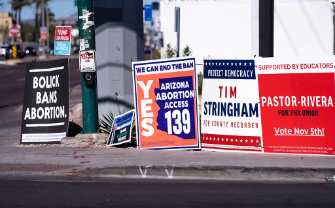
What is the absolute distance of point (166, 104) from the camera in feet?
33.2

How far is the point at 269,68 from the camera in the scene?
376 inches

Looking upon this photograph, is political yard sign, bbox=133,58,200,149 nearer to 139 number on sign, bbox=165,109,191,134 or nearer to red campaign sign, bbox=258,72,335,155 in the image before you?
139 number on sign, bbox=165,109,191,134

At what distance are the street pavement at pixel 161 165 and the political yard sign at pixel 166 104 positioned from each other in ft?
1.06

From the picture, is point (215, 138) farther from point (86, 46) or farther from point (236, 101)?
point (86, 46)

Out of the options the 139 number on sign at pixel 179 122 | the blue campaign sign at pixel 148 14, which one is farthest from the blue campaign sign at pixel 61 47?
the blue campaign sign at pixel 148 14

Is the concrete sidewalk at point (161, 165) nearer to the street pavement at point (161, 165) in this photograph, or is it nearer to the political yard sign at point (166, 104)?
the street pavement at point (161, 165)

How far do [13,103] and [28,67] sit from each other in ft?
31.0

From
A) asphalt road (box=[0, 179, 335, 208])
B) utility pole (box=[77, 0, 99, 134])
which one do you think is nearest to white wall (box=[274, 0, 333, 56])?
utility pole (box=[77, 0, 99, 134])

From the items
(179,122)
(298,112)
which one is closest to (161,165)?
(179,122)

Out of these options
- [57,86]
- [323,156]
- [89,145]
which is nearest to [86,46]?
[57,86]

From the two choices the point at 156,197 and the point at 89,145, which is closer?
the point at 156,197

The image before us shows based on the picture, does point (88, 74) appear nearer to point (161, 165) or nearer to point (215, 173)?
point (161, 165)

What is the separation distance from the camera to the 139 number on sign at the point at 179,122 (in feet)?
32.8

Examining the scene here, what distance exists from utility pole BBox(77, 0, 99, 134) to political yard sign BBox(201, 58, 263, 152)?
2528mm
